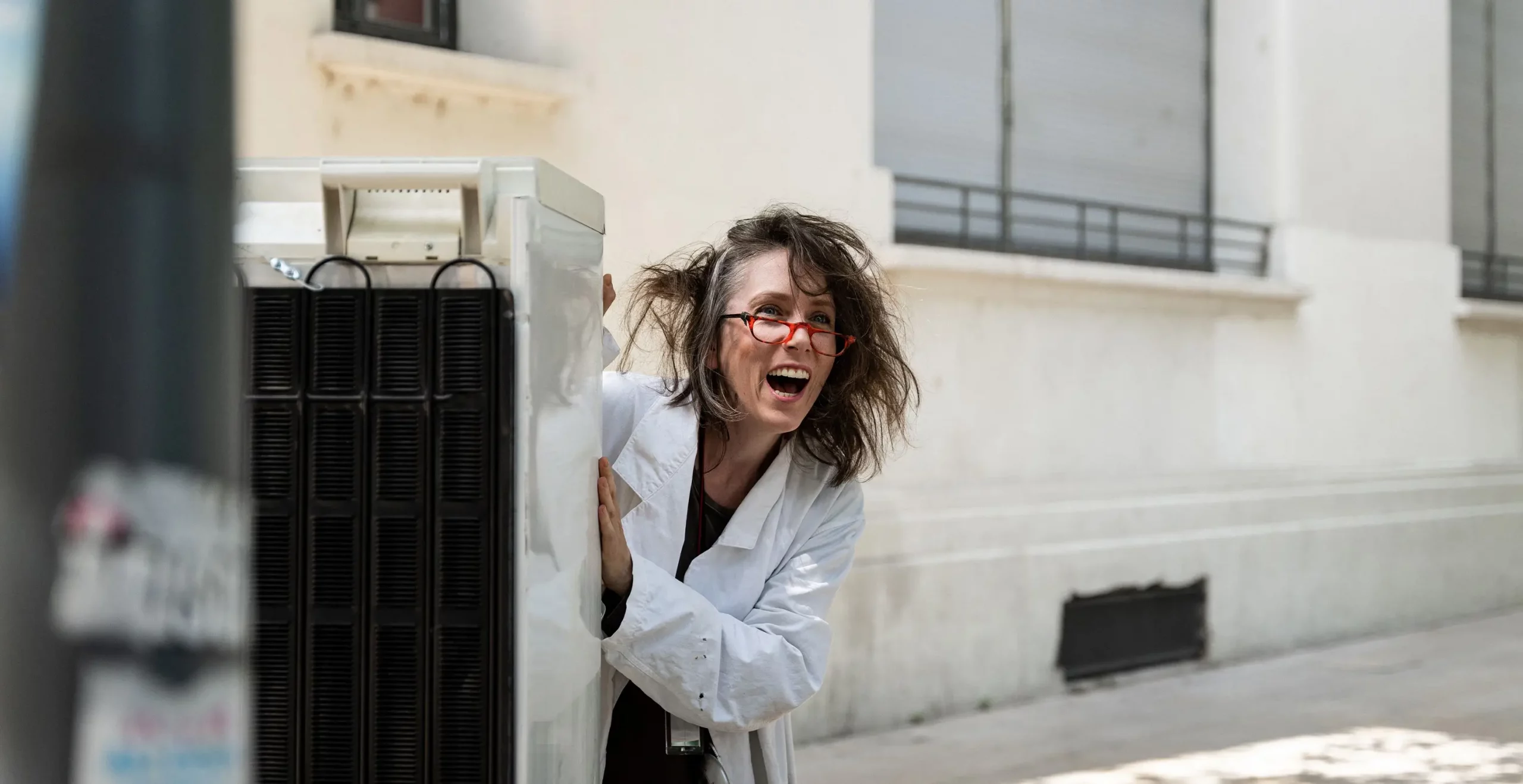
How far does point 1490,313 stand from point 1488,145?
1776 millimetres

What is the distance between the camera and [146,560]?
38.9 inches

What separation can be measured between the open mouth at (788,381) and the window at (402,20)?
10.4ft

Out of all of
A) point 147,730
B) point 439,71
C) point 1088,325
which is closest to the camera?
point 147,730

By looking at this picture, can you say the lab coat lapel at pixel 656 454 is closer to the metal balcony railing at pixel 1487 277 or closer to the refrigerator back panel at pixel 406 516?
the refrigerator back panel at pixel 406 516

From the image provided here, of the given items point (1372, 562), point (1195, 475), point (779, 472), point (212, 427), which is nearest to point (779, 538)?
point (779, 472)

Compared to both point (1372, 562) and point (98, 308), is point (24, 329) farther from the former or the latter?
point (1372, 562)

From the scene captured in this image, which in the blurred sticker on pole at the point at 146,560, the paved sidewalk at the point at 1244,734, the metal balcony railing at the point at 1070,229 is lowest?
the paved sidewalk at the point at 1244,734

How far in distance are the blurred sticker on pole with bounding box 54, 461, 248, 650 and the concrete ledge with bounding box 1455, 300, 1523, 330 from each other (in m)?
10.2

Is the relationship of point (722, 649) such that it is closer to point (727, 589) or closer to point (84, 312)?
point (727, 589)

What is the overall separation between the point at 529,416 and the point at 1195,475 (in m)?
6.60

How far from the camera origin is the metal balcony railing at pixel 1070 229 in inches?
281

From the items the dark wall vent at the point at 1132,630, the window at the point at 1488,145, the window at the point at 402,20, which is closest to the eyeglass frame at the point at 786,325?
the window at the point at 402,20

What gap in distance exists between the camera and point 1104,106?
8234 millimetres

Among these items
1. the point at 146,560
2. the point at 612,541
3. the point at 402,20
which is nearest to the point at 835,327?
the point at 612,541
